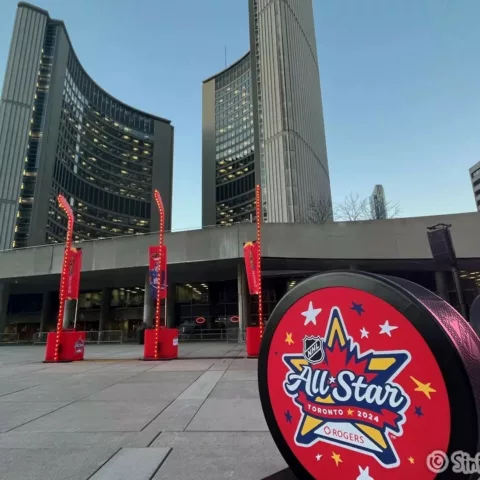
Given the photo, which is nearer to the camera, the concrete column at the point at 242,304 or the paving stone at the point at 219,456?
the paving stone at the point at 219,456

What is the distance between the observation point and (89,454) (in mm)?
3268

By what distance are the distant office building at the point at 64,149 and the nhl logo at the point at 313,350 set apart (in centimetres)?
7731

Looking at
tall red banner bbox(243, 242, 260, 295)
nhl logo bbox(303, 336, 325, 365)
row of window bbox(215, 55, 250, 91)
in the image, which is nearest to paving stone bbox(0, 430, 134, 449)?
nhl logo bbox(303, 336, 325, 365)

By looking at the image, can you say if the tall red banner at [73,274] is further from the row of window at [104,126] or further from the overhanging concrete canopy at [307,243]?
the row of window at [104,126]

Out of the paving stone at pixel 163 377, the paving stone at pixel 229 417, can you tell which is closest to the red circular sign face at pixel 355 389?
the paving stone at pixel 229 417

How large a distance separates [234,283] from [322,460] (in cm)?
3474

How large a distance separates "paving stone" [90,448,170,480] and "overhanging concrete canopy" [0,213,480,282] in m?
20.2

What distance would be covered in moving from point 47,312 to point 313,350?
157ft

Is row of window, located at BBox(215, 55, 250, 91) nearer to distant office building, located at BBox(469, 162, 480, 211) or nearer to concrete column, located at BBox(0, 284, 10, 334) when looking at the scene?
distant office building, located at BBox(469, 162, 480, 211)

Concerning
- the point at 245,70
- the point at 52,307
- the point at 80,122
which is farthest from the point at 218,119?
the point at 52,307

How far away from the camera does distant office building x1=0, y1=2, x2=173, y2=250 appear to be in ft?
236

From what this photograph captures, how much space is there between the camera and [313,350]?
197 cm

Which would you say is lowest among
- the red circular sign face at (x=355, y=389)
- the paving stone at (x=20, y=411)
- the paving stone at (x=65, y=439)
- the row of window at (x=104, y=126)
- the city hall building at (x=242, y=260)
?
the paving stone at (x=20, y=411)

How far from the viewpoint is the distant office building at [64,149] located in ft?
236
